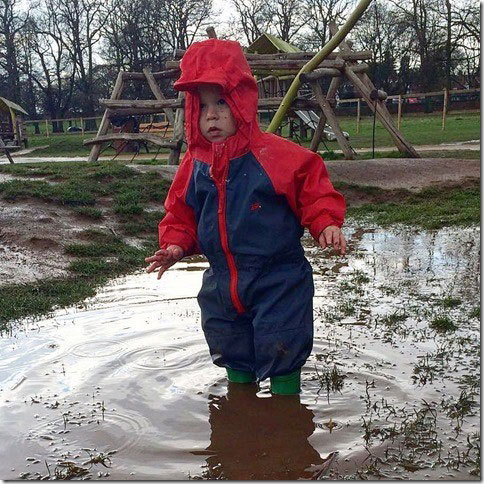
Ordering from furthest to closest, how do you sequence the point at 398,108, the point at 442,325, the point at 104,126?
1. the point at 398,108
2. the point at 104,126
3. the point at 442,325

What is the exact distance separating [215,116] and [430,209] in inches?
253

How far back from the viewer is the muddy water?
285cm

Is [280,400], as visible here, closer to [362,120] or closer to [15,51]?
[362,120]

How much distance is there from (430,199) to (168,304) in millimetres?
5737

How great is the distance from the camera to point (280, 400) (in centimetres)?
346


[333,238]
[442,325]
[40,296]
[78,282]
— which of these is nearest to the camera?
[333,238]

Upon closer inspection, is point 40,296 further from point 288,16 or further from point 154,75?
point 288,16

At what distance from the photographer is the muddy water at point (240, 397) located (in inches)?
112

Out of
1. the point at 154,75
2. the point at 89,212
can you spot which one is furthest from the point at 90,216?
the point at 154,75

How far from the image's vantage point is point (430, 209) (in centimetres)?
926

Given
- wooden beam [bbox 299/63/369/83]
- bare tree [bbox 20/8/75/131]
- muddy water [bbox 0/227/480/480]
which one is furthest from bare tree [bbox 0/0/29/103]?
muddy water [bbox 0/227/480/480]

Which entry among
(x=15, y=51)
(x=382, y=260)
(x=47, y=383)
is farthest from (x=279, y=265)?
(x=15, y=51)

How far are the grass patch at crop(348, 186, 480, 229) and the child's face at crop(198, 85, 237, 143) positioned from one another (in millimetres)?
5181

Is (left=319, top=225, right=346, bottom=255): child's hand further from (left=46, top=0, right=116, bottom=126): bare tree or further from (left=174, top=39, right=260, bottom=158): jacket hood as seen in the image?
(left=46, top=0, right=116, bottom=126): bare tree
